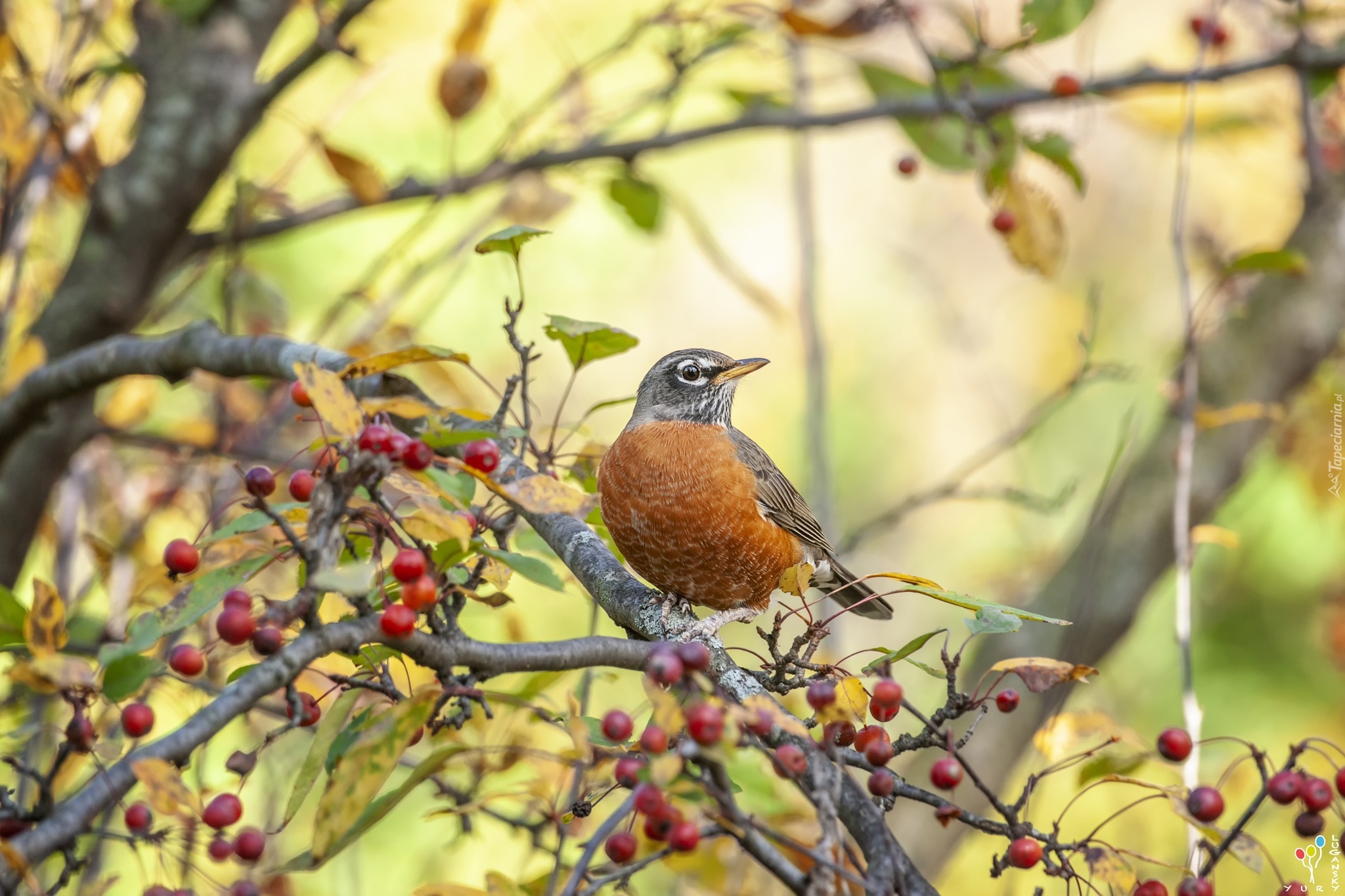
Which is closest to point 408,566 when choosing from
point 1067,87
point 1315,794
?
point 1315,794

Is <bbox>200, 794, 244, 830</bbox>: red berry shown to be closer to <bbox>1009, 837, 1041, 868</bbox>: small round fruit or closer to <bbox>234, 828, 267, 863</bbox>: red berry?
<bbox>234, 828, 267, 863</bbox>: red berry

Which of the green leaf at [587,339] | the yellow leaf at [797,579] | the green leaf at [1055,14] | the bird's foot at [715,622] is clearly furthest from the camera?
the green leaf at [1055,14]

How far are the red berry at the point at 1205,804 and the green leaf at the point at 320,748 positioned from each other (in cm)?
126

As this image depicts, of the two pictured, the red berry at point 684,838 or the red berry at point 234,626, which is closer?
the red berry at point 684,838

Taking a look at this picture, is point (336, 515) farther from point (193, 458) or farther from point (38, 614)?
point (193, 458)

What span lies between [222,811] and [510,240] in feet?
3.42

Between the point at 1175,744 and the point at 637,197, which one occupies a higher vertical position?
the point at 637,197

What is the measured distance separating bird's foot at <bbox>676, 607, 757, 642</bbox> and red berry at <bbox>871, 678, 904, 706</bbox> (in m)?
0.62

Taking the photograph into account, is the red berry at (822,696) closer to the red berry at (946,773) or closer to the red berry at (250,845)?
the red berry at (946,773)

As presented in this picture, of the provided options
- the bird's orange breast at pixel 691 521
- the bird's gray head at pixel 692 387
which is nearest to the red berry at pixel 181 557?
the bird's orange breast at pixel 691 521

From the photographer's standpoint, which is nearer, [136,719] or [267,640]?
[267,640]

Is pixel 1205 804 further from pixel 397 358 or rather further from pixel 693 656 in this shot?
pixel 397 358

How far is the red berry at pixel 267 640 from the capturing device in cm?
152

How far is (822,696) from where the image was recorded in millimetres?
1517
